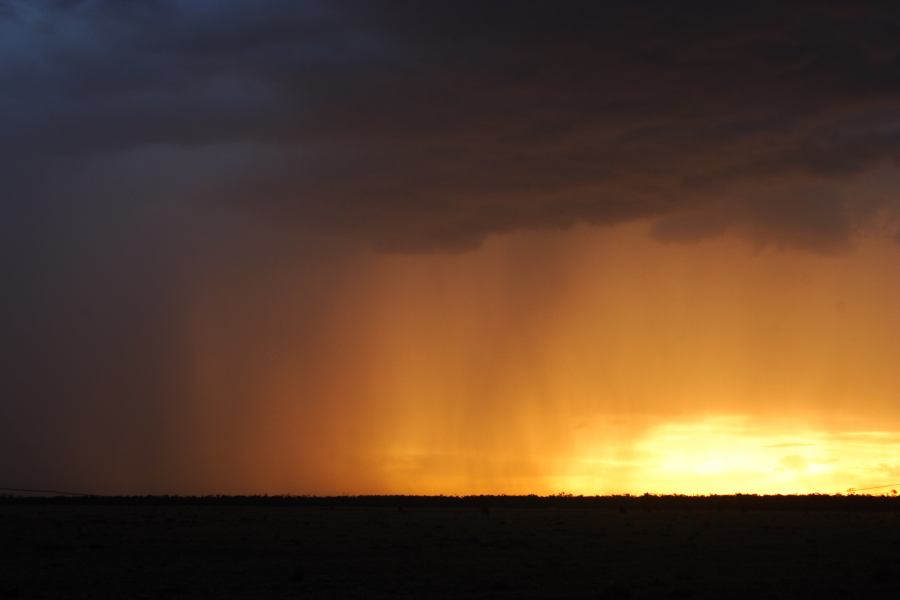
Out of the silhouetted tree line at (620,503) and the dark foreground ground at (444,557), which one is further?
the silhouetted tree line at (620,503)

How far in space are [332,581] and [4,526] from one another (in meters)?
36.2

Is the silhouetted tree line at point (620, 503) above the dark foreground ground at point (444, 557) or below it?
above

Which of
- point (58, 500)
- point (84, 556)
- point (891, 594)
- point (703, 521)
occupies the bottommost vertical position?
point (891, 594)

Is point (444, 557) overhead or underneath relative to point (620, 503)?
underneath

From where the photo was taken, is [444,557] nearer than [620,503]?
Yes

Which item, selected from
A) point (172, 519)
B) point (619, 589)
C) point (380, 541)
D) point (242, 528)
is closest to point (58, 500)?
point (172, 519)

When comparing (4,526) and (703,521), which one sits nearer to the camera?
(4,526)

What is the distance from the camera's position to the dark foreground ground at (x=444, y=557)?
37.1m

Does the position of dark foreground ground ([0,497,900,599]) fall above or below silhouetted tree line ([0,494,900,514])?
below

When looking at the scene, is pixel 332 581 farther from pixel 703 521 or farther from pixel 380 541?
pixel 703 521

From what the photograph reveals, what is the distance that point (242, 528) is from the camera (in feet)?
215

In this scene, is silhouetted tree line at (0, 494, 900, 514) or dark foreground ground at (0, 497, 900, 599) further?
silhouetted tree line at (0, 494, 900, 514)

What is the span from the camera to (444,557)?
4825 cm

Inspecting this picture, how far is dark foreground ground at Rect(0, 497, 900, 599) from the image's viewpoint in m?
37.1
